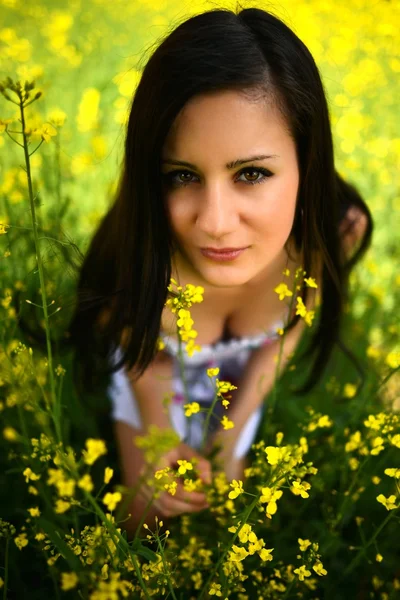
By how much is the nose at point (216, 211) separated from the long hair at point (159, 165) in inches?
5.5

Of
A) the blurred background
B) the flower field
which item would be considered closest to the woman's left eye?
the flower field

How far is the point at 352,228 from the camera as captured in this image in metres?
1.78

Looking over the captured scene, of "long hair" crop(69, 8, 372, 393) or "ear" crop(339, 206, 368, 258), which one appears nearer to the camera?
"long hair" crop(69, 8, 372, 393)

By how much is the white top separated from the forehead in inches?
29.4

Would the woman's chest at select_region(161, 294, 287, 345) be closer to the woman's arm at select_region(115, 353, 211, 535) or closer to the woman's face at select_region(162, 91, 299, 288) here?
the woman's arm at select_region(115, 353, 211, 535)

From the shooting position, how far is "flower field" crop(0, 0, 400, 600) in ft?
2.82

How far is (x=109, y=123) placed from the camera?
305 centimetres

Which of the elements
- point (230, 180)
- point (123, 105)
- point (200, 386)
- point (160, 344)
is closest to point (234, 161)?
point (230, 180)

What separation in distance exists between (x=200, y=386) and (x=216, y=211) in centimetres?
91

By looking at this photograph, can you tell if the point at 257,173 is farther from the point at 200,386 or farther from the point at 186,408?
the point at 200,386

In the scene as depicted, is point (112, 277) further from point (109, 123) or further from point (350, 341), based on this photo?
point (109, 123)

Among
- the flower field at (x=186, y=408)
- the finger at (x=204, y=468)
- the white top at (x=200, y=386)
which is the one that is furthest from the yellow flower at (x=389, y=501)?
the white top at (x=200, y=386)

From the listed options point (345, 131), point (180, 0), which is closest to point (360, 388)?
point (345, 131)

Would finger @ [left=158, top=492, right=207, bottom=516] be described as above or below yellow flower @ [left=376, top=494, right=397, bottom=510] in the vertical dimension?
below
